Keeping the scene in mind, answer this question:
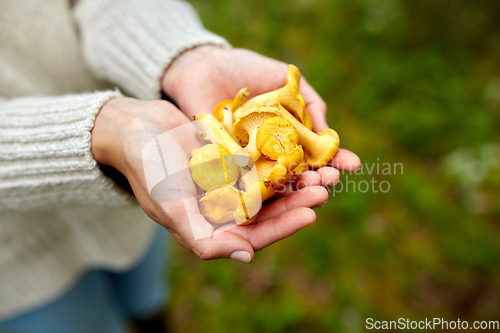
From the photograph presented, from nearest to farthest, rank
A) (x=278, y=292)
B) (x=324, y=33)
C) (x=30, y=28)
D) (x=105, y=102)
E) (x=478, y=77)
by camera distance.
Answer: (x=105, y=102) → (x=30, y=28) → (x=278, y=292) → (x=478, y=77) → (x=324, y=33)

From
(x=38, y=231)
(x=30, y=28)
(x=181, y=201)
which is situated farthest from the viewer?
(x=38, y=231)

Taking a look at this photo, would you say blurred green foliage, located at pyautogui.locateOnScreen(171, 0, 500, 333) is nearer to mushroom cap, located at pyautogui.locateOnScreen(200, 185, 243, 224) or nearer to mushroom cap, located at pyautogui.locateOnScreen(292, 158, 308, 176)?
mushroom cap, located at pyautogui.locateOnScreen(292, 158, 308, 176)

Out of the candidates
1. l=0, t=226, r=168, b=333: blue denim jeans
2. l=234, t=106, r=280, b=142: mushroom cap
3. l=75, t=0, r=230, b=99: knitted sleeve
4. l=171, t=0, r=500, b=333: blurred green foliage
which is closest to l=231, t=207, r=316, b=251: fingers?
l=234, t=106, r=280, b=142: mushroom cap

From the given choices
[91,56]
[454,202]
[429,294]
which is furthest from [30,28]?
[454,202]

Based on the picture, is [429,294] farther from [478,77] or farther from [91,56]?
[91,56]

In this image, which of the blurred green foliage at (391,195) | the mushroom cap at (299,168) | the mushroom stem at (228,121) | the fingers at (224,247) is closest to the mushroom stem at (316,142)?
the mushroom cap at (299,168)

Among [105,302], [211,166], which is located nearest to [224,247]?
[211,166]

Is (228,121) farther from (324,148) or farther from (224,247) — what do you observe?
(224,247)
